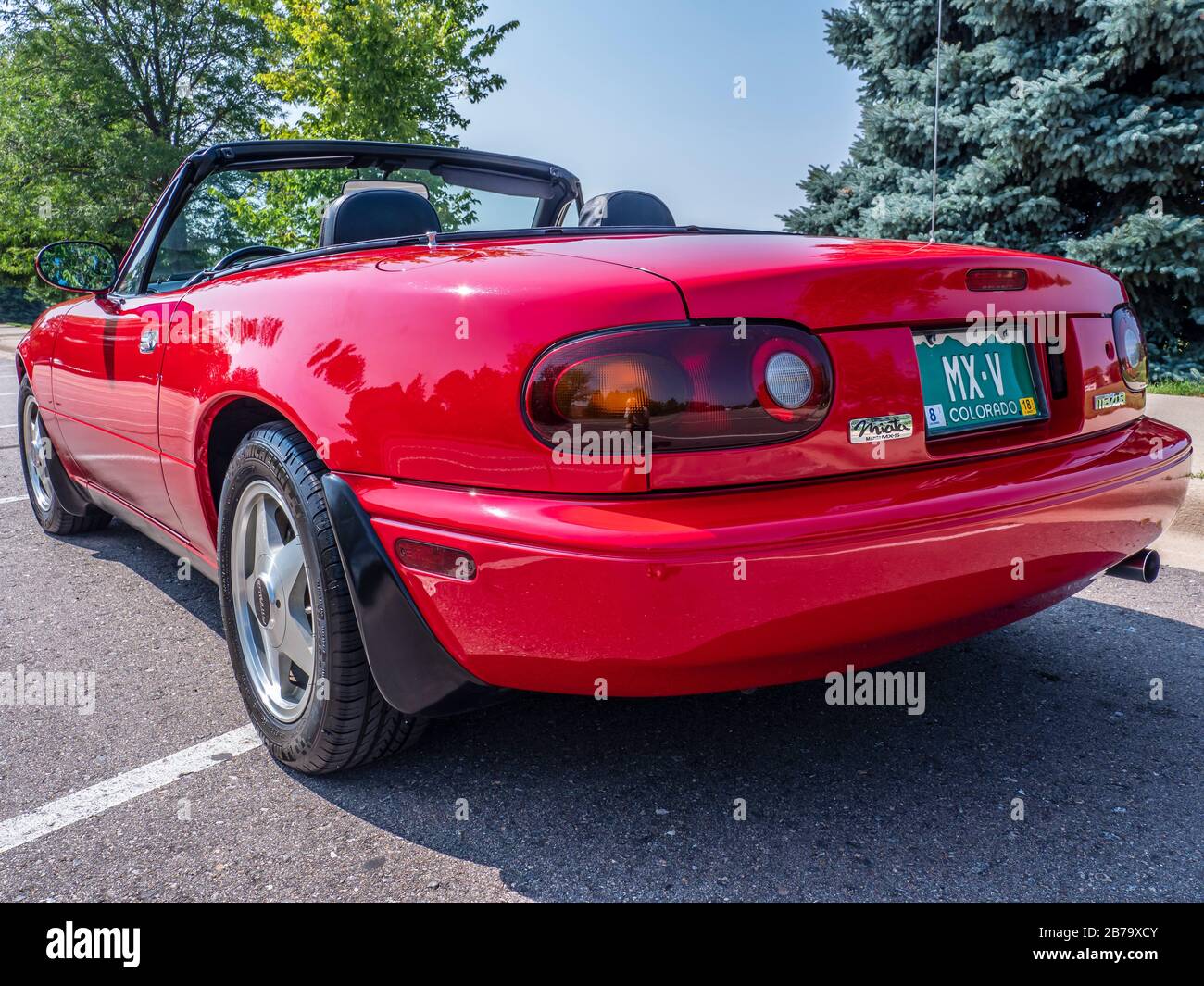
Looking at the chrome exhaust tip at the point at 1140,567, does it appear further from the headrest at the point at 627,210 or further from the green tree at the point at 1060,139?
the green tree at the point at 1060,139

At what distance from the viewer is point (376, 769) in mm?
2330

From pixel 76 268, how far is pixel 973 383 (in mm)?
3174

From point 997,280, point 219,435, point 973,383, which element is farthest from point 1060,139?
point 219,435

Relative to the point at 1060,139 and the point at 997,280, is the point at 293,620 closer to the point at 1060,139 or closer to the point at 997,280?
the point at 997,280

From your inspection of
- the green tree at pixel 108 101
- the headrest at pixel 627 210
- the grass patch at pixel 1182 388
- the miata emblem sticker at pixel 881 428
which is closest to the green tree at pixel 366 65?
the grass patch at pixel 1182 388

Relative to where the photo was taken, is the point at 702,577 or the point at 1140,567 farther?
the point at 1140,567

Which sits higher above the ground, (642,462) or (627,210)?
(627,210)

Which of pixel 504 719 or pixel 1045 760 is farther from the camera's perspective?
pixel 504 719

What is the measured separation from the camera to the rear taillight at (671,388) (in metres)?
1.74

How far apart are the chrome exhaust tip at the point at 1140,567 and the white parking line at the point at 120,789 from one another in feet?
7.03

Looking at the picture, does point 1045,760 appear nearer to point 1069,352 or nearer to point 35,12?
point 1069,352

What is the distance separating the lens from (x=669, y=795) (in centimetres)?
219

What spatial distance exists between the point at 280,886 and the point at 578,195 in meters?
2.96
